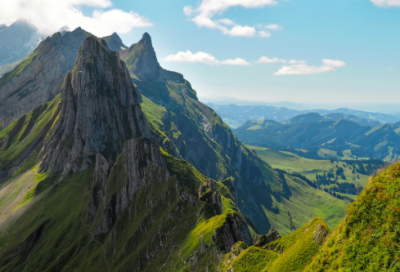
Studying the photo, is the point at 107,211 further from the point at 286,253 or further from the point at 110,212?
the point at 286,253

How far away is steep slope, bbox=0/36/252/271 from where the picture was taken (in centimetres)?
7700

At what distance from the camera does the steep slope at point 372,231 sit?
72.5 ft

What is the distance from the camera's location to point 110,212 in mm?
125000

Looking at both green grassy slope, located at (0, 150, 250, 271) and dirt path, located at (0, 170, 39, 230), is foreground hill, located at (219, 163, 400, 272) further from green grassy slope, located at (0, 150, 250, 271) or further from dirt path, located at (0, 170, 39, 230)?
dirt path, located at (0, 170, 39, 230)

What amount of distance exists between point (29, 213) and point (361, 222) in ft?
651

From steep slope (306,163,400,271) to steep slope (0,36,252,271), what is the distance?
39.9 meters

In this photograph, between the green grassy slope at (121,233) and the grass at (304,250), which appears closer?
the grass at (304,250)

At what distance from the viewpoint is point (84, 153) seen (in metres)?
183

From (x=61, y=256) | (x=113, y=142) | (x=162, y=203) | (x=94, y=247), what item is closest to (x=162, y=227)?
(x=162, y=203)

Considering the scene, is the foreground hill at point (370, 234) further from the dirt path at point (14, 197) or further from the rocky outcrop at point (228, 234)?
the dirt path at point (14, 197)

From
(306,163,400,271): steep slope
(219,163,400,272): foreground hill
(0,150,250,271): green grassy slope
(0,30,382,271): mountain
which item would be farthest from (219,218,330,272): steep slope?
(0,150,250,271): green grassy slope

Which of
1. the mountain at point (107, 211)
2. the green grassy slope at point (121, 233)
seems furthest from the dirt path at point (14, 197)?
the green grassy slope at point (121, 233)

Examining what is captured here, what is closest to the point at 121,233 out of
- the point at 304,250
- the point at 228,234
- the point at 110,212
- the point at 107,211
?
the point at 110,212

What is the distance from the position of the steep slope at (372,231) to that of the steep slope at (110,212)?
131 feet
